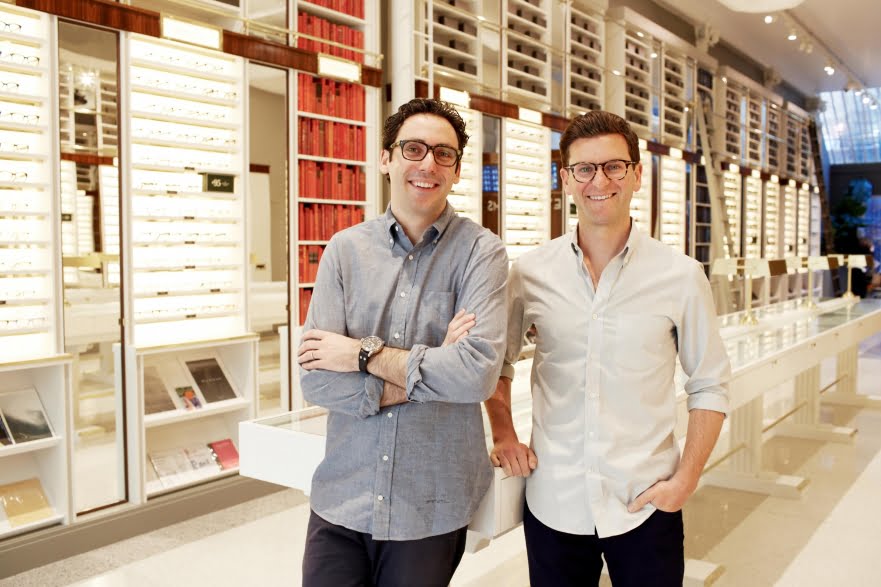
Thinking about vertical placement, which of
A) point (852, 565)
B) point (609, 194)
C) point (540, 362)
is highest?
point (609, 194)

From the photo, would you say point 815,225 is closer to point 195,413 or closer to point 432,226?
point 195,413

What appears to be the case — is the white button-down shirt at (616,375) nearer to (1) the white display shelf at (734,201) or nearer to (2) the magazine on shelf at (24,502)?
(2) the magazine on shelf at (24,502)

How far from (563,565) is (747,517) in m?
2.87

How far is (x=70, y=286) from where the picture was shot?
370 centimetres

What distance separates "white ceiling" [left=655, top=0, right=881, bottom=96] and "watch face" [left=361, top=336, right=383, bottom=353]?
9.16 m

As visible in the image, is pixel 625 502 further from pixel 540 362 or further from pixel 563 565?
pixel 540 362

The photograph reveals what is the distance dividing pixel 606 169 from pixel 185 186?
10.3 feet

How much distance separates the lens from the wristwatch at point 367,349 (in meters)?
1.50

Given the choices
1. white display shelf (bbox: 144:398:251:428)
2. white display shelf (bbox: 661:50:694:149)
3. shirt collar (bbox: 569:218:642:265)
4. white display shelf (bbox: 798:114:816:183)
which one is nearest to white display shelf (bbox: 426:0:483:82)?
white display shelf (bbox: 144:398:251:428)

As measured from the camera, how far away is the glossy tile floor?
3.36 m

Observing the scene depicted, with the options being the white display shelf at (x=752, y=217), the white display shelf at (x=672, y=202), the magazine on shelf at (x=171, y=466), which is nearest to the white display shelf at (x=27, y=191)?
the magazine on shelf at (x=171, y=466)

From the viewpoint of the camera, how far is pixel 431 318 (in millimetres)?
1565

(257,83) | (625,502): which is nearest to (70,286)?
(257,83)

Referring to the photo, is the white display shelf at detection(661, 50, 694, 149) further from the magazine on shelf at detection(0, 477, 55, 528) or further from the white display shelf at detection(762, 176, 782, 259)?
the magazine on shelf at detection(0, 477, 55, 528)
